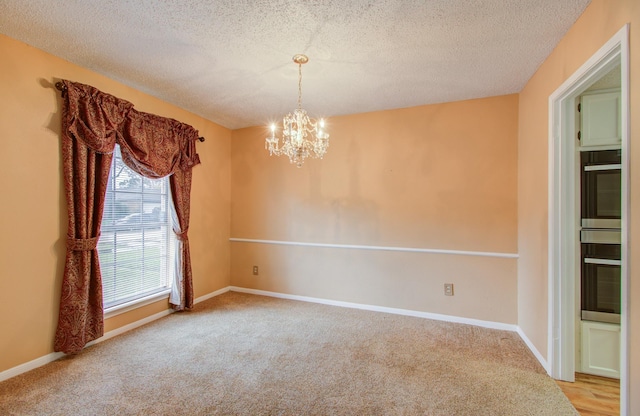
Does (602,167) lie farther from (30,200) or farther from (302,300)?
(30,200)

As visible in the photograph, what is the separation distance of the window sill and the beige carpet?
0.85 ft

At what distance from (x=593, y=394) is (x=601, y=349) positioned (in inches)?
14.8

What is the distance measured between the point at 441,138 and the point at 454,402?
263 cm

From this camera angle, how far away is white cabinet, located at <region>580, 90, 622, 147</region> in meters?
2.18

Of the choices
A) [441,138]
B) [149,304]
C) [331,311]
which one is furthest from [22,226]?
[441,138]

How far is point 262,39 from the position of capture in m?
2.14

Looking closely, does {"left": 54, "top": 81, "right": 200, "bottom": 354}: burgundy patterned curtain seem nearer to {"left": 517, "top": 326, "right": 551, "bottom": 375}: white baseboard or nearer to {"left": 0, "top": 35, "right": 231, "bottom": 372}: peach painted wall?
{"left": 0, "top": 35, "right": 231, "bottom": 372}: peach painted wall

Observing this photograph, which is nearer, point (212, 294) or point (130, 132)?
point (130, 132)

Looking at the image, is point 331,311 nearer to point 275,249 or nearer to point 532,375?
point 275,249

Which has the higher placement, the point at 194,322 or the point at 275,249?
the point at 275,249

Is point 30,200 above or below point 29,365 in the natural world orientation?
above

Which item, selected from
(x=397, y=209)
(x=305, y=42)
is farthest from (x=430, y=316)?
(x=305, y=42)

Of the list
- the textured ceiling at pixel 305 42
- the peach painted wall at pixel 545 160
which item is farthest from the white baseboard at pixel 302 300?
the textured ceiling at pixel 305 42

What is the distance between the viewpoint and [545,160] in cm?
238
